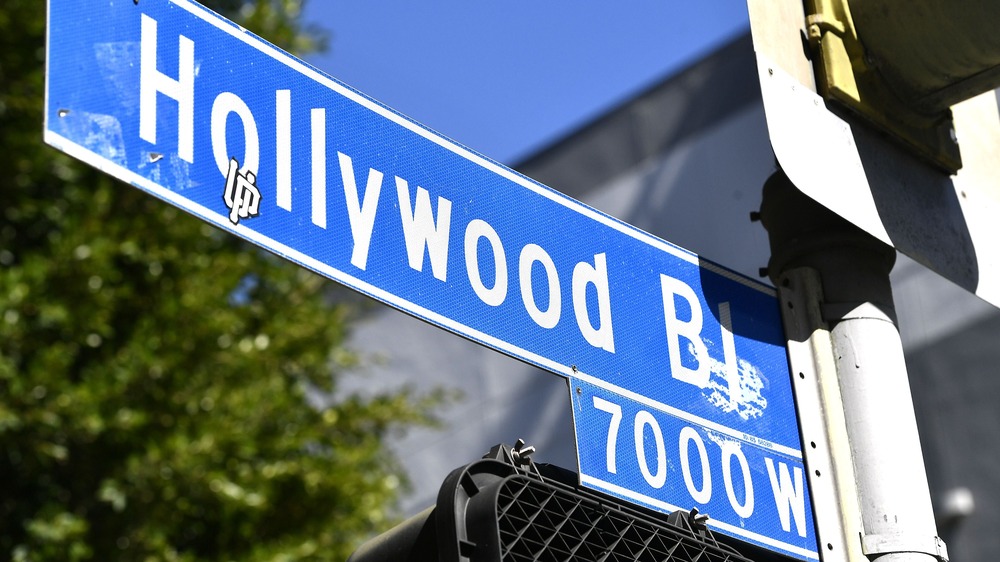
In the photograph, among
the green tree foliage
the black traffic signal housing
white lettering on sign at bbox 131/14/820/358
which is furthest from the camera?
the green tree foliage

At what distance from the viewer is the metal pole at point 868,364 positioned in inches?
87.2

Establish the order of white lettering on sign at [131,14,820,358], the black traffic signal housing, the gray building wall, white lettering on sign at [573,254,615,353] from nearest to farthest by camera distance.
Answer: the black traffic signal housing < white lettering on sign at [131,14,820,358] < white lettering on sign at [573,254,615,353] < the gray building wall

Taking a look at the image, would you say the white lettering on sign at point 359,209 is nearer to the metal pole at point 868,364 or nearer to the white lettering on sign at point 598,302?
the white lettering on sign at point 598,302

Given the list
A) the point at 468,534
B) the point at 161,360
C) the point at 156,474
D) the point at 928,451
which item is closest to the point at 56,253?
the point at 161,360

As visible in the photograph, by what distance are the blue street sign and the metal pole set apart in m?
0.09

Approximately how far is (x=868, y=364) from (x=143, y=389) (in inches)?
189

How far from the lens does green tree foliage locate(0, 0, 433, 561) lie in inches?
247

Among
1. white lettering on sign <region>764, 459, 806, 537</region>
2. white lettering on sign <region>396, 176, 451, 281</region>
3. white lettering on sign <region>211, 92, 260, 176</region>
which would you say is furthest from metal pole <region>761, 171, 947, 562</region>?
white lettering on sign <region>211, 92, 260, 176</region>

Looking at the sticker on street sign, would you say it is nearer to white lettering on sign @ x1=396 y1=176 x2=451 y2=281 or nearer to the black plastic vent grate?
the black plastic vent grate

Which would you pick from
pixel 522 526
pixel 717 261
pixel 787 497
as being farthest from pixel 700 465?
pixel 717 261

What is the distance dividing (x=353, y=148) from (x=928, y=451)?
6660 millimetres

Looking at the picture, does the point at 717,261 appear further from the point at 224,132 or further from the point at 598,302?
the point at 224,132

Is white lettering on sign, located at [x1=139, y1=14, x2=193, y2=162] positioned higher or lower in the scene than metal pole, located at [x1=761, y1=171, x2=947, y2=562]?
higher

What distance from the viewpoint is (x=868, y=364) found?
232 centimetres
